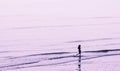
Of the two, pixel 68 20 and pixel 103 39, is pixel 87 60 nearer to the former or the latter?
pixel 103 39

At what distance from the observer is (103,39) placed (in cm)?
3278

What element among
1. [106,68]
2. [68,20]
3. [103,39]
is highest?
[68,20]

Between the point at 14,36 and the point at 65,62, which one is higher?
the point at 14,36

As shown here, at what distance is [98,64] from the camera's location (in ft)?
76.3

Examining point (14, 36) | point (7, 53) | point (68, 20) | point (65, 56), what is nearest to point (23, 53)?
point (7, 53)

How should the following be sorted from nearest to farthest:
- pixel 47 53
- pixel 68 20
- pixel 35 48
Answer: pixel 47 53
pixel 35 48
pixel 68 20

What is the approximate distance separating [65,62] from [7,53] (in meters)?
4.22

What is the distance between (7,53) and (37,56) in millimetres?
2547

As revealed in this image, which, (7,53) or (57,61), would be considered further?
(7,53)

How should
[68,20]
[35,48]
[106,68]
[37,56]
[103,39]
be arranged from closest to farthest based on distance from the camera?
[106,68] → [37,56] → [35,48] → [103,39] → [68,20]

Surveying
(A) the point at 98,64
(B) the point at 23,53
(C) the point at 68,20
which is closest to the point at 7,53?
(B) the point at 23,53

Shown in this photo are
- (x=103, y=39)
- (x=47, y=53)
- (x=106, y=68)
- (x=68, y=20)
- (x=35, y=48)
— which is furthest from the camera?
(x=68, y=20)

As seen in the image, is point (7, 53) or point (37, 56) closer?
point (37, 56)

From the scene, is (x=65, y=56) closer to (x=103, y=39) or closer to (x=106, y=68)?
(x=106, y=68)
